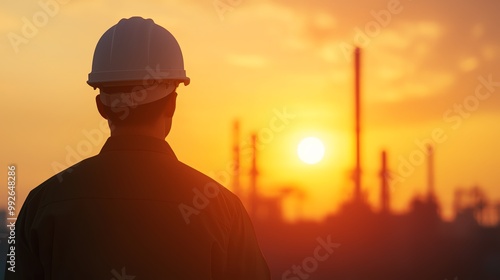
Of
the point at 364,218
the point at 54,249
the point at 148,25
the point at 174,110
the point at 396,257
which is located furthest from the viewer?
the point at 396,257

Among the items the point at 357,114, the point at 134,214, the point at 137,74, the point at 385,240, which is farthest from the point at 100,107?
the point at 385,240

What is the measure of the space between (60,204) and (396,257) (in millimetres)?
46978

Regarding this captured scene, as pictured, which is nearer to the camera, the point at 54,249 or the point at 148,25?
the point at 54,249

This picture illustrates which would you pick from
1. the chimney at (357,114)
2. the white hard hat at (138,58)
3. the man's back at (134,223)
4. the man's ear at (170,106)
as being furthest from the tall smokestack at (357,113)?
the man's back at (134,223)

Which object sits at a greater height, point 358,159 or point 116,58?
point 358,159

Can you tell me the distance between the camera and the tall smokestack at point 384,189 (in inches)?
1645

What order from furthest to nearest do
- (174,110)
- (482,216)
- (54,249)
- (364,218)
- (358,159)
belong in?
(482,216)
(364,218)
(358,159)
(174,110)
(54,249)

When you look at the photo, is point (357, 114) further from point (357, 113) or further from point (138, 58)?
point (138, 58)

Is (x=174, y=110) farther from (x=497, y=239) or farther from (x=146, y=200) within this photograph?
(x=497, y=239)

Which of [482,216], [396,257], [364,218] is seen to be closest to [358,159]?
[364,218]

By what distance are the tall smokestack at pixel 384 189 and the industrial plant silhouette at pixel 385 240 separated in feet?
0.18

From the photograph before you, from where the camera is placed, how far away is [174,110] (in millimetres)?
3148

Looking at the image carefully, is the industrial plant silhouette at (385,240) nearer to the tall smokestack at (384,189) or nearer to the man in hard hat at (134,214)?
the tall smokestack at (384,189)

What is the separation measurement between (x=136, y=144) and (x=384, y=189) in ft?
135
